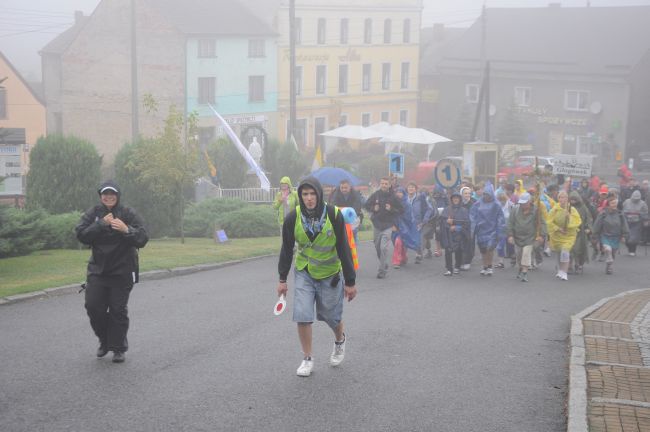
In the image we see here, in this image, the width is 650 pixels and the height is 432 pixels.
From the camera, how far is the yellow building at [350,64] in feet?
189

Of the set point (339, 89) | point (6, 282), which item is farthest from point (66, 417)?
point (339, 89)

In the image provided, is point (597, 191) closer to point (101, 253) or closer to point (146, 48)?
point (101, 253)

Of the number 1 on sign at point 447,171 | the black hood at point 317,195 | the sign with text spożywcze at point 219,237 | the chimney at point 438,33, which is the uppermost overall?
the chimney at point 438,33

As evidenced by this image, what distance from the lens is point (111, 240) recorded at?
25.9 ft

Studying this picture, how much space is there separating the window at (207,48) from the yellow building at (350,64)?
5.25 metres

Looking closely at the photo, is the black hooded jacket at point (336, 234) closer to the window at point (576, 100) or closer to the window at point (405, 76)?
the window at point (576, 100)

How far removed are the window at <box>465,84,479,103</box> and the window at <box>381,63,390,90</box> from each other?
18.9 feet

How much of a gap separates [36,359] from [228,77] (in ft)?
149

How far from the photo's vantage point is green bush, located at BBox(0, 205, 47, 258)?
47.1 ft

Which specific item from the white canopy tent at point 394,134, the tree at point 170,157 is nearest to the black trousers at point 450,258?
the tree at point 170,157

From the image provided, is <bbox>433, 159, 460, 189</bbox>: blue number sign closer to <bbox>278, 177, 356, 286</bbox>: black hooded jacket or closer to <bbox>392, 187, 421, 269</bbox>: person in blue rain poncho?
<bbox>392, 187, 421, 269</bbox>: person in blue rain poncho

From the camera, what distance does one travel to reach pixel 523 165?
141 ft

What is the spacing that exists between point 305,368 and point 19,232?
8751 mm

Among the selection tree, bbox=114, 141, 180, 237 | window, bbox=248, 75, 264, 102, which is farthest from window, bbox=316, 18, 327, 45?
tree, bbox=114, 141, 180, 237
